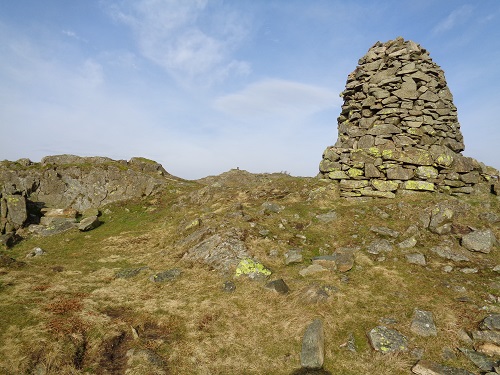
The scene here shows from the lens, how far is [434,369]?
8188mm

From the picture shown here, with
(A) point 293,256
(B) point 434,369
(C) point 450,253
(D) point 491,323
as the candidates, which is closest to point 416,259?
(C) point 450,253

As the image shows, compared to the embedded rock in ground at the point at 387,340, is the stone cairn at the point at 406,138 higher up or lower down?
higher up

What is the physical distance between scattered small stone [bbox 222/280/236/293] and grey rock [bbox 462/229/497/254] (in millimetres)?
12115

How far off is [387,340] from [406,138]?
52.2 ft

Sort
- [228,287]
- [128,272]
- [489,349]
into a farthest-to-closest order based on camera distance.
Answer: [128,272], [228,287], [489,349]

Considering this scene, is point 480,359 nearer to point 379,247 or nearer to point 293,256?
point 379,247

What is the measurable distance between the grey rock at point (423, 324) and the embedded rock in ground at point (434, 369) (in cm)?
132

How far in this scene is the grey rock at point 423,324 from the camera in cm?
966

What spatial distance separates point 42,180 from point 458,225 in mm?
40371

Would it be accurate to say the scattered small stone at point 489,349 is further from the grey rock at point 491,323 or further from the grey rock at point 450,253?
the grey rock at point 450,253

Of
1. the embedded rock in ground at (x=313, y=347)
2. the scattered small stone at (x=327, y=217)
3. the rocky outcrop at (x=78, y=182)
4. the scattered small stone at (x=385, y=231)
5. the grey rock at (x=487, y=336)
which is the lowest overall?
the embedded rock in ground at (x=313, y=347)

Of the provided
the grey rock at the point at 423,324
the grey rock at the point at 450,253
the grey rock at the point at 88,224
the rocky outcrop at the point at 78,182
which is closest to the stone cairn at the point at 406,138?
the grey rock at the point at 450,253

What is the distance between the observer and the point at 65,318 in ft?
34.3

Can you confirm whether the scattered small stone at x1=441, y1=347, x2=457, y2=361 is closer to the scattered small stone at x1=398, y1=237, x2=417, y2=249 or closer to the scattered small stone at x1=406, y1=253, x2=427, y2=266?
the scattered small stone at x1=406, y1=253, x2=427, y2=266
